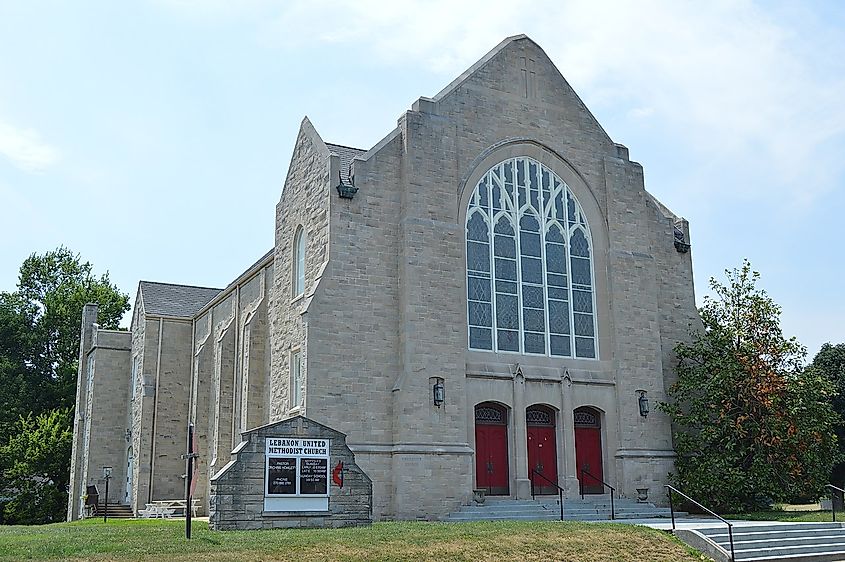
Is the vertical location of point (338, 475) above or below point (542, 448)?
below

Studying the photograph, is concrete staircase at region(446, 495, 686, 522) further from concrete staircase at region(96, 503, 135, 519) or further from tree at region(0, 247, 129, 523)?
tree at region(0, 247, 129, 523)

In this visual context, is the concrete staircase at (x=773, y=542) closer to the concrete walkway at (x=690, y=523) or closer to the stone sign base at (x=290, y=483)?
the concrete walkway at (x=690, y=523)

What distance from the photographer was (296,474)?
18.8 meters

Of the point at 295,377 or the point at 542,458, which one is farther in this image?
the point at 542,458

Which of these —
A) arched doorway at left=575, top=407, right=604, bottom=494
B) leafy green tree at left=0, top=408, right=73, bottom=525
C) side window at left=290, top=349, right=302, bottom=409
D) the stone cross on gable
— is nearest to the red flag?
side window at left=290, top=349, right=302, bottom=409

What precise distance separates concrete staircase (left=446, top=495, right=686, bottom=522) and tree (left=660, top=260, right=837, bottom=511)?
1939 mm

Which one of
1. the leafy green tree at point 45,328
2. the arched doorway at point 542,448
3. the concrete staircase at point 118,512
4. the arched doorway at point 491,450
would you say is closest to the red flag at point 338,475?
the arched doorway at point 491,450

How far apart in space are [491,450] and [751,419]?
804 cm

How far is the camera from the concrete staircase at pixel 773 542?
17891mm

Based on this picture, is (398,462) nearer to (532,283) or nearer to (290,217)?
(532,283)

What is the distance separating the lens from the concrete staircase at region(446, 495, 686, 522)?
75.6ft

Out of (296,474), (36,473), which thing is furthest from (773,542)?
(36,473)

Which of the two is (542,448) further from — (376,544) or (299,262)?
(376,544)

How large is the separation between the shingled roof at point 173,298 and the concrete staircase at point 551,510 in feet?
75.4
